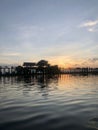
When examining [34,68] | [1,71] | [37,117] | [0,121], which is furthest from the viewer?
[34,68]

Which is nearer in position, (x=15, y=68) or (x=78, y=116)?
(x=78, y=116)

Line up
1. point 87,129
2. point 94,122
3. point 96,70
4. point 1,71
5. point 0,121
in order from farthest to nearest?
1. point 96,70
2. point 1,71
3. point 0,121
4. point 94,122
5. point 87,129

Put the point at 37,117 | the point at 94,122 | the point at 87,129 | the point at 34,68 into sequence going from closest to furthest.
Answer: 1. the point at 87,129
2. the point at 94,122
3. the point at 37,117
4. the point at 34,68

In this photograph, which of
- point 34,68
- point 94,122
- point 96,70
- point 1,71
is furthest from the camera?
point 96,70

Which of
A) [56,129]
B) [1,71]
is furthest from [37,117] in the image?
[1,71]

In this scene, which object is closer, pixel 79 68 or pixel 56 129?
pixel 56 129

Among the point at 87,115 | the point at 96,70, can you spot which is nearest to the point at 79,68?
the point at 96,70

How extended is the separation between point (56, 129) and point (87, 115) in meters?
2.51

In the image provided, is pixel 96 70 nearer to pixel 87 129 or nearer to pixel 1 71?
pixel 1 71

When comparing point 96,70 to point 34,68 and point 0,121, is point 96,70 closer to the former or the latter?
point 34,68

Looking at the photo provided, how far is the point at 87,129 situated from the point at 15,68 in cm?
9243

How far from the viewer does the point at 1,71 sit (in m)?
93.4

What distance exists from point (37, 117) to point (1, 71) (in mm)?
86971

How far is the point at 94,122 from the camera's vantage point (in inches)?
305
